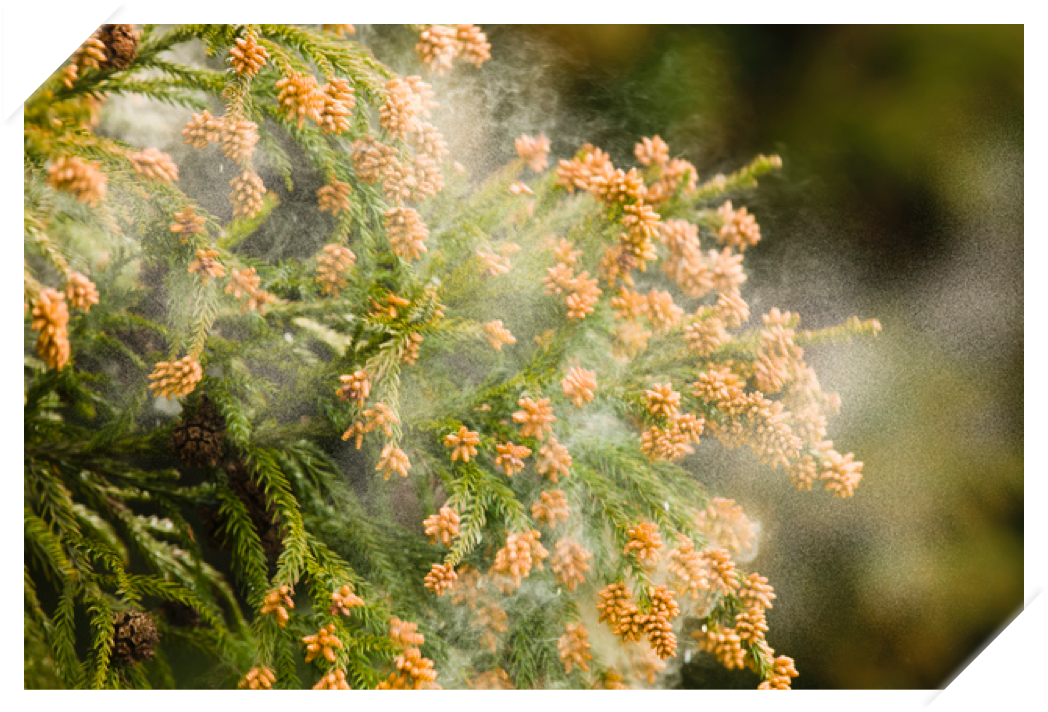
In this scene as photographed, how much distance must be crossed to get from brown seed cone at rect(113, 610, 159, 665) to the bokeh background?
717mm

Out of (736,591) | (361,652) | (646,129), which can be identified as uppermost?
(646,129)

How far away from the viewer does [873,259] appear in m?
1.09

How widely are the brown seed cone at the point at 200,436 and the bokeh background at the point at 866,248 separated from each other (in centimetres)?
48

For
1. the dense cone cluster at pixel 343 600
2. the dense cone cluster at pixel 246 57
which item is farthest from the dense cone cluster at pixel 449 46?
the dense cone cluster at pixel 343 600


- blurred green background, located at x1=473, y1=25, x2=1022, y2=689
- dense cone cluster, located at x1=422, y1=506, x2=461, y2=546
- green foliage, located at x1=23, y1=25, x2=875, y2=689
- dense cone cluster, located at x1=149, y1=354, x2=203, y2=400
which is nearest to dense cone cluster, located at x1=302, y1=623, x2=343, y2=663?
green foliage, located at x1=23, y1=25, x2=875, y2=689

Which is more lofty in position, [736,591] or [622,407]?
[622,407]

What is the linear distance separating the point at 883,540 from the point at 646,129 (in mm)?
636

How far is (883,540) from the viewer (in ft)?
3.60

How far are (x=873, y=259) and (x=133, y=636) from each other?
109cm

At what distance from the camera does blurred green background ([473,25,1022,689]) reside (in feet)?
3.55

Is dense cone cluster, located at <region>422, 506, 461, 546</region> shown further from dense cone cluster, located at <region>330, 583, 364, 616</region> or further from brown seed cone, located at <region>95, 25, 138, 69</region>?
brown seed cone, located at <region>95, 25, 138, 69</region>

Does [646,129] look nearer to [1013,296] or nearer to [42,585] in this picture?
[1013,296]

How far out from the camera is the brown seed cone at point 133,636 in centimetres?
105

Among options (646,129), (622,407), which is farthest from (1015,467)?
(646,129)
